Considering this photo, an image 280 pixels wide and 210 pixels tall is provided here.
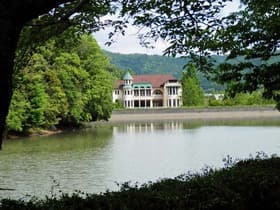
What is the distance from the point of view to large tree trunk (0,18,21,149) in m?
2.88

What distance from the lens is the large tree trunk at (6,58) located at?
2883 millimetres

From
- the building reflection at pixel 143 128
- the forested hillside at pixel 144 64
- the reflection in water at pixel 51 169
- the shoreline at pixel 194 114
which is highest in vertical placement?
the forested hillside at pixel 144 64

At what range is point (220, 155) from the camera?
19.7 metres

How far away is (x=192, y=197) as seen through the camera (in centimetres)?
414

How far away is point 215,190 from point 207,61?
1594 mm

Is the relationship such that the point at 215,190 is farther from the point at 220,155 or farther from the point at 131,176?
the point at 220,155

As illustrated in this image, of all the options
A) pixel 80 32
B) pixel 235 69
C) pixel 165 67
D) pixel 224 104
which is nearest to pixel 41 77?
pixel 235 69

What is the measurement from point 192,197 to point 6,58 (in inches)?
80.4

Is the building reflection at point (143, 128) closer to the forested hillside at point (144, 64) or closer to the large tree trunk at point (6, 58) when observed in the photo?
the large tree trunk at point (6, 58)

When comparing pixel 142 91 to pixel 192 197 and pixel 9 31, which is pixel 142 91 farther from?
pixel 9 31

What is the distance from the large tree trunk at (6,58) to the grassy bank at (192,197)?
3.23 feet

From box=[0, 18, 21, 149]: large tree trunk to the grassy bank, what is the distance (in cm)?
98

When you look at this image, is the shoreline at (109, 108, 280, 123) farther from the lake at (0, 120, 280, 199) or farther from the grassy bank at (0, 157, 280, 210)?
the grassy bank at (0, 157, 280, 210)

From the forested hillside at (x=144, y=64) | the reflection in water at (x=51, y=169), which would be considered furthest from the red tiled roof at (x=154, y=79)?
the reflection in water at (x=51, y=169)
